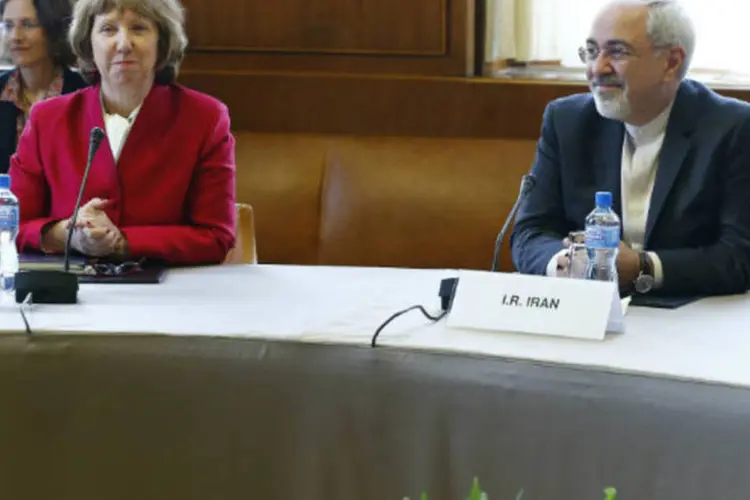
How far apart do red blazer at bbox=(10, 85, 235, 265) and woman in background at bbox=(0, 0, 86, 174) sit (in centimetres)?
66

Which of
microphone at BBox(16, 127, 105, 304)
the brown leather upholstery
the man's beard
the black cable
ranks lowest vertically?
the brown leather upholstery

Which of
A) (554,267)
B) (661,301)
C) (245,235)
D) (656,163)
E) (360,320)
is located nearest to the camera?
(360,320)

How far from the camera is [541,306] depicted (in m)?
1.79

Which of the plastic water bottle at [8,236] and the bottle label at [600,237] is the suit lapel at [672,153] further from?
the plastic water bottle at [8,236]

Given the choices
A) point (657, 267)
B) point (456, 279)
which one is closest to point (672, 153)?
point (657, 267)

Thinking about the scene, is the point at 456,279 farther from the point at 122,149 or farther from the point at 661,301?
the point at 122,149

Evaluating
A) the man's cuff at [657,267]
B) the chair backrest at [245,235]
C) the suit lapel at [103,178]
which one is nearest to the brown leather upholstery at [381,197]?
the chair backrest at [245,235]

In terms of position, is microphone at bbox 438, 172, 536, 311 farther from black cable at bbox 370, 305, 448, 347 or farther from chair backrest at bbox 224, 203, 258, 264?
chair backrest at bbox 224, 203, 258, 264

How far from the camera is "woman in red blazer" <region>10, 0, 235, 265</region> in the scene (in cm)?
240

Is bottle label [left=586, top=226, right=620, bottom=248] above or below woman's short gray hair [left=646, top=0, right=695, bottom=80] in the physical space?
below

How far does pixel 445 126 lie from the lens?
3.38 meters

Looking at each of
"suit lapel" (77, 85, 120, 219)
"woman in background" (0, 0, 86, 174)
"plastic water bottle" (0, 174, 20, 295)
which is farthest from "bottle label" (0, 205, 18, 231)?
"woman in background" (0, 0, 86, 174)

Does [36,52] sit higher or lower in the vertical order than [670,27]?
lower

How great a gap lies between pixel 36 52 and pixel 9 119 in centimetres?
21
